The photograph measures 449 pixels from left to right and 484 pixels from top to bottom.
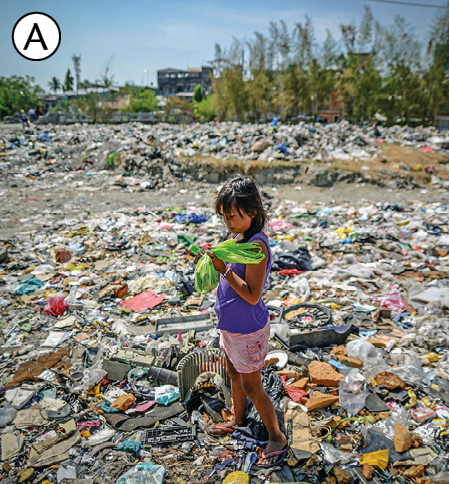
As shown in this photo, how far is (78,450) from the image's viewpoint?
1721 mm

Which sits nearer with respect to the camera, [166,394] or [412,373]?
[166,394]

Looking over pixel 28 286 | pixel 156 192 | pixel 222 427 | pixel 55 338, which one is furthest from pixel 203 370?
pixel 156 192

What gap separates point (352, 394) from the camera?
2.08 metres

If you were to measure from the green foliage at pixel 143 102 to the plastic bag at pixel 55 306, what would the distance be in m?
33.4

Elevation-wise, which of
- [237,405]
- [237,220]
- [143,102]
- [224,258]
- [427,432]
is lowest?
[427,432]

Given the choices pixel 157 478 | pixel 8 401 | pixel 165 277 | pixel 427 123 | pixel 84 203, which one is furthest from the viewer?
pixel 427 123

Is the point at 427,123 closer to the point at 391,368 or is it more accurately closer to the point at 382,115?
the point at 382,115

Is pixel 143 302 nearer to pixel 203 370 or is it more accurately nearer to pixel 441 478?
pixel 203 370

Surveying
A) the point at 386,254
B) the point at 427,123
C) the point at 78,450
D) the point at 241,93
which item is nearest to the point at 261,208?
the point at 78,450

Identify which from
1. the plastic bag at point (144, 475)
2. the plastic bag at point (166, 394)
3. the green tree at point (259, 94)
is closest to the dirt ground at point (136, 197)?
the plastic bag at point (166, 394)

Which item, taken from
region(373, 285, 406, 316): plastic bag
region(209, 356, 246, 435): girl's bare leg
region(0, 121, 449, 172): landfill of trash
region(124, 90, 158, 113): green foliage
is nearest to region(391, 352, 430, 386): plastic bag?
region(373, 285, 406, 316): plastic bag

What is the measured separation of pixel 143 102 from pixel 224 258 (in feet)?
126

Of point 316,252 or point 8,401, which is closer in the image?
point 8,401

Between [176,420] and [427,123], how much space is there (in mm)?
20830
